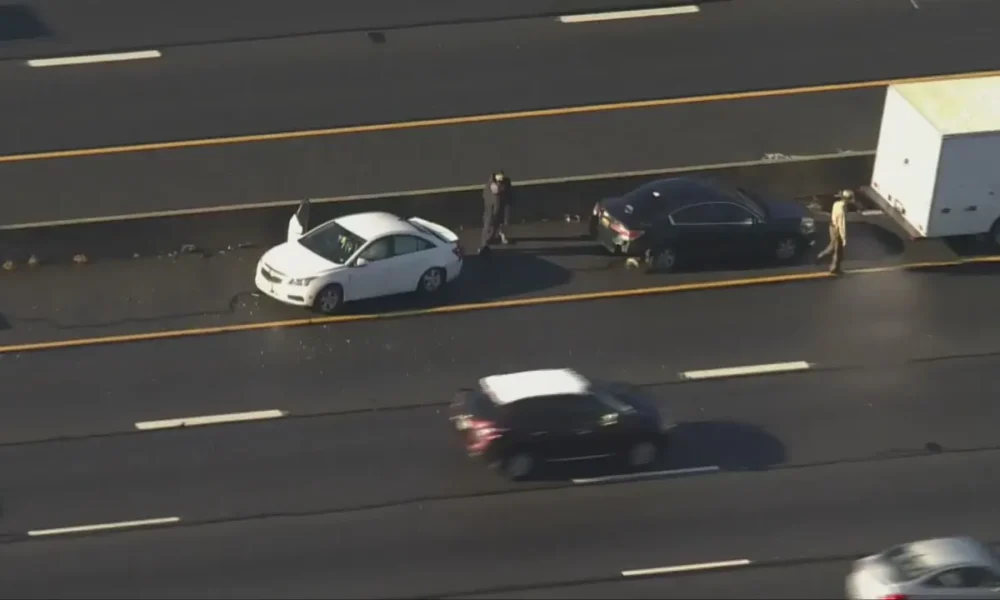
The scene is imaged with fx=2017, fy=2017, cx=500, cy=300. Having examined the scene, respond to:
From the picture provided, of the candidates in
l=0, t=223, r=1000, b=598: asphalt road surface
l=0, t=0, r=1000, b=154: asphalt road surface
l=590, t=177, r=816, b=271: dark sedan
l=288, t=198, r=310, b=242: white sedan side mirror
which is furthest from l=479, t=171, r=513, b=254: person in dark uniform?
l=0, t=0, r=1000, b=154: asphalt road surface

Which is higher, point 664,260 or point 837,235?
point 837,235

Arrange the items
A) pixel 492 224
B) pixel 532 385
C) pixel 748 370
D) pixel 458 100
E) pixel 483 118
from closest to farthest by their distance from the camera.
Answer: pixel 532 385 < pixel 748 370 < pixel 492 224 < pixel 483 118 < pixel 458 100

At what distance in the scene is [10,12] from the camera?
4188cm

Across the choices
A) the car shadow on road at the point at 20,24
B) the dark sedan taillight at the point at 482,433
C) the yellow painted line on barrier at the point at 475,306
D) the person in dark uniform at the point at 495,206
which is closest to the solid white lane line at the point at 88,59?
the car shadow on road at the point at 20,24

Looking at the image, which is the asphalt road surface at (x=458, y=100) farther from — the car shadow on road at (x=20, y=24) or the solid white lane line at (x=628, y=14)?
the car shadow on road at (x=20, y=24)

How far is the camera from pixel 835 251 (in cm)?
3497

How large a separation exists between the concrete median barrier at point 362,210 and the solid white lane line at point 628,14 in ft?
20.4

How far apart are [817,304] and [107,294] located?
12040 mm

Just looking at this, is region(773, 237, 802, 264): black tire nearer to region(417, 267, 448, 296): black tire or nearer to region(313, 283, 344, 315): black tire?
region(417, 267, 448, 296): black tire

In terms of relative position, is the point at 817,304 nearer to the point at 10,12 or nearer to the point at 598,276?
the point at 598,276

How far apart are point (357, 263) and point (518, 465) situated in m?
6.18

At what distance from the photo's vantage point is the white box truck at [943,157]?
115 feet

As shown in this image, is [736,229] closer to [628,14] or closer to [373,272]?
[373,272]

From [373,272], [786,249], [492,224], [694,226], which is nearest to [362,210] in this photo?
[492,224]
